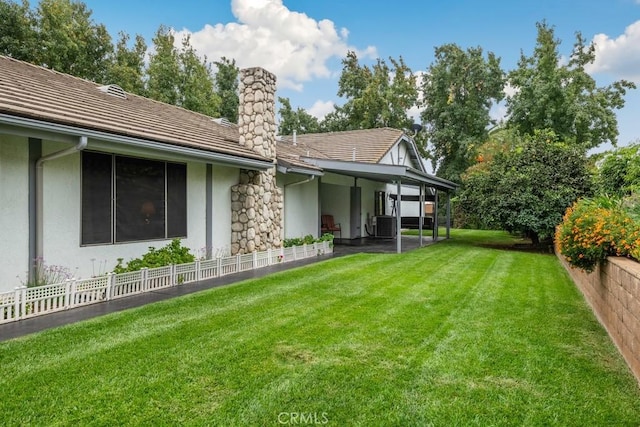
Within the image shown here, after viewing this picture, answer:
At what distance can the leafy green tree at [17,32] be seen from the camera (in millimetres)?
18625

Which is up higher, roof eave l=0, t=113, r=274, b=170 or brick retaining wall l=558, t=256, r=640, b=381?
roof eave l=0, t=113, r=274, b=170

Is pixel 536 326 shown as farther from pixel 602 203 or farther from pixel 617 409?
pixel 602 203

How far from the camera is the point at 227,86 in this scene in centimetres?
3325

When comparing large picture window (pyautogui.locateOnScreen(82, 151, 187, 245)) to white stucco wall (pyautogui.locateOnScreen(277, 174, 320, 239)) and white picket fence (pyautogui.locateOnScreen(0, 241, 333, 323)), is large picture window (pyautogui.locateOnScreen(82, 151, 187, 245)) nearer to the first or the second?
white picket fence (pyautogui.locateOnScreen(0, 241, 333, 323))

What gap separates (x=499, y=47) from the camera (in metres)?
28.8

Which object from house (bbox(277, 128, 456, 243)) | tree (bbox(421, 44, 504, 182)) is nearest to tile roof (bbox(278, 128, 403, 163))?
house (bbox(277, 128, 456, 243))

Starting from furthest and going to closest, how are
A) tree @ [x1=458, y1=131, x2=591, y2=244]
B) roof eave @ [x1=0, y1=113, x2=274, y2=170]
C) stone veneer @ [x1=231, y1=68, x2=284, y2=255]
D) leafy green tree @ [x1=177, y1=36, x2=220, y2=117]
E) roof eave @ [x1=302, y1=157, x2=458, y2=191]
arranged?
1. leafy green tree @ [x1=177, y1=36, x2=220, y2=117]
2. tree @ [x1=458, y1=131, x2=591, y2=244]
3. roof eave @ [x1=302, y1=157, x2=458, y2=191]
4. stone veneer @ [x1=231, y1=68, x2=284, y2=255]
5. roof eave @ [x1=0, y1=113, x2=274, y2=170]

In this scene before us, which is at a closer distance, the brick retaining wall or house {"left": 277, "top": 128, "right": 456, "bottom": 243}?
the brick retaining wall

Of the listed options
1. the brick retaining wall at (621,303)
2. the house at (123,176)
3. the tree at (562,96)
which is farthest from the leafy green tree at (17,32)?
→ the tree at (562,96)

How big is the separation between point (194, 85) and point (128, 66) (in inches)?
153

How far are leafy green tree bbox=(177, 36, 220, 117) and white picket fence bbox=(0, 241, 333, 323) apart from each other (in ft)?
62.6

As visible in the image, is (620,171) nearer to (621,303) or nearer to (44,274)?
(621,303)

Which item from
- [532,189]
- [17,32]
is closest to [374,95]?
[532,189]

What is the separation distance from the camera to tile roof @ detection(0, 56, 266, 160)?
6191mm
